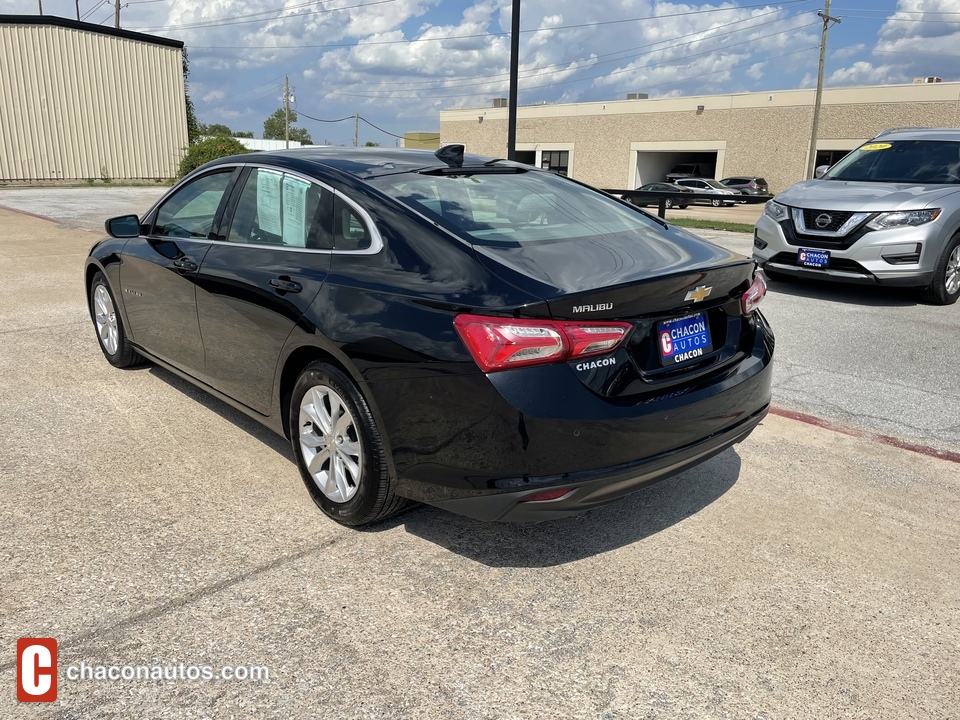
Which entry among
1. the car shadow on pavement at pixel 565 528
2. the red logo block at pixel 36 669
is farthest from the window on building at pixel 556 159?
the red logo block at pixel 36 669

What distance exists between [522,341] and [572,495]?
1.92 feet

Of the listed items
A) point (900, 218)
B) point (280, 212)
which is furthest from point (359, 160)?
point (900, 218)

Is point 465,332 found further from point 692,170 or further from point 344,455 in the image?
point 692,170

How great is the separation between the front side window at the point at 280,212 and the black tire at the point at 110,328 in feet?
5.86

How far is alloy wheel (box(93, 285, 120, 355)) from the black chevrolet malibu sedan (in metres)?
1.57

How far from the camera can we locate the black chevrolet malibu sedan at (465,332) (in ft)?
8.97

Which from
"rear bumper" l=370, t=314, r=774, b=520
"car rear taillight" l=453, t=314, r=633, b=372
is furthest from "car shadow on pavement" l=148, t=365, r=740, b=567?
"car rear taillight" l=453, t=314, r=633, b=372

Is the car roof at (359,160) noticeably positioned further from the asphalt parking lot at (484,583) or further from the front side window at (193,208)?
the asphalt parking lot at (484,583)

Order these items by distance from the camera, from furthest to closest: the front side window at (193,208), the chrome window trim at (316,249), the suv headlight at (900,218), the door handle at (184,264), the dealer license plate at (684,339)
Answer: the suv headlight at (900,218), the front side window at (193,208), the door handle at (184,264), the chrome window trim at (316,249), the dealer license plate at (684,339)

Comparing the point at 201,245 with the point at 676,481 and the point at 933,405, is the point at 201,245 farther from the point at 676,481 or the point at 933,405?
the point at 933,405

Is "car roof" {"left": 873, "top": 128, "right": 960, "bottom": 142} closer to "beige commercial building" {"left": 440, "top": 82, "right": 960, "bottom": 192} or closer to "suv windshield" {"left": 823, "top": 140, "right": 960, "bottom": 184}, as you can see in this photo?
"suv windshield" {"left": 823, "top": 140, "right": 960, "bottom": 184}

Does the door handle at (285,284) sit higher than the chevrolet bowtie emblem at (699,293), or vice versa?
the chevrolet bowtie emblem at (699,293)

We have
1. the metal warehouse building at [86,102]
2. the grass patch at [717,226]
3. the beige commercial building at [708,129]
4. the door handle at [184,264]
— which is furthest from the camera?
the beige commercial building at [708,129]

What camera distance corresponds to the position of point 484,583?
3029 mm
